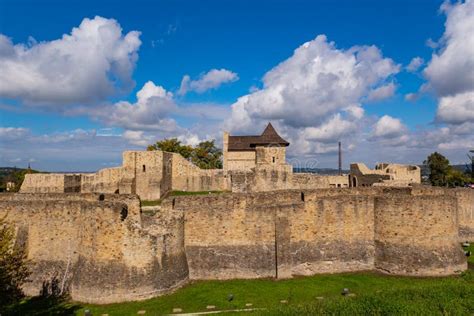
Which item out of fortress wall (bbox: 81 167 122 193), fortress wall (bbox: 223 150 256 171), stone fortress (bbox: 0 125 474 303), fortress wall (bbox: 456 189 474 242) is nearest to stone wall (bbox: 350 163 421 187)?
fortress wall (bbox: 456 189 474 242)

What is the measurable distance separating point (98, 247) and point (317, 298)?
9.61 meters

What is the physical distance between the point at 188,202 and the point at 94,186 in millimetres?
14474

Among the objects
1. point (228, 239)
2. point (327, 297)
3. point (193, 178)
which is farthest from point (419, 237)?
point (193, 178)

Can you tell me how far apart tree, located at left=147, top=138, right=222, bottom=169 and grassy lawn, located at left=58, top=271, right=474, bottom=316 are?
1448 inches

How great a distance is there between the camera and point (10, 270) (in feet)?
46.5

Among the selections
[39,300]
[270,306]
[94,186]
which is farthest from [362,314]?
[94,186]

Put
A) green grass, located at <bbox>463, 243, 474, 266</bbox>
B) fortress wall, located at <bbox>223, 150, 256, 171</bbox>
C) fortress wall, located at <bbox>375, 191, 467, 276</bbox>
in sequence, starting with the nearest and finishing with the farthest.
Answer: fortress wall, located at <bbox>375, 191, 467, 276</bbox>, green grass, located at <bbox>463, 243, 474, 266</bbox>, fortress wall, located at <bbox>223, 150, 256, 171</bbox>

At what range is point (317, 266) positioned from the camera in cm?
1836

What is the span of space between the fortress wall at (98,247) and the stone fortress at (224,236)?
43 millimetres

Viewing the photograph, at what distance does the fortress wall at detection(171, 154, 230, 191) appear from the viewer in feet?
108

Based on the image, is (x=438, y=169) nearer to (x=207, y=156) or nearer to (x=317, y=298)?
(x=207, y=156)

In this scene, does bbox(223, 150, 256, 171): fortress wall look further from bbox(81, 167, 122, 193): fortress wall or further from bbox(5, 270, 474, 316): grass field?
bbox(5, 270, 474, 316): grass field

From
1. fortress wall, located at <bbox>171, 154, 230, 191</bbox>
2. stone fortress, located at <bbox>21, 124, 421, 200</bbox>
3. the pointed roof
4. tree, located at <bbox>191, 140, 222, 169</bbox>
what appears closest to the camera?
stone fortress, located at <bbox>21, 124, 421, 200</bbox>

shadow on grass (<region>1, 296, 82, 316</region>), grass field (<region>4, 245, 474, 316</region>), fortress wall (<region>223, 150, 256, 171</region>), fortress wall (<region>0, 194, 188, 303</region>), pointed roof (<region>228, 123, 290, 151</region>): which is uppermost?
pointed roof (<region>228, 123, 290, 151</region>)
